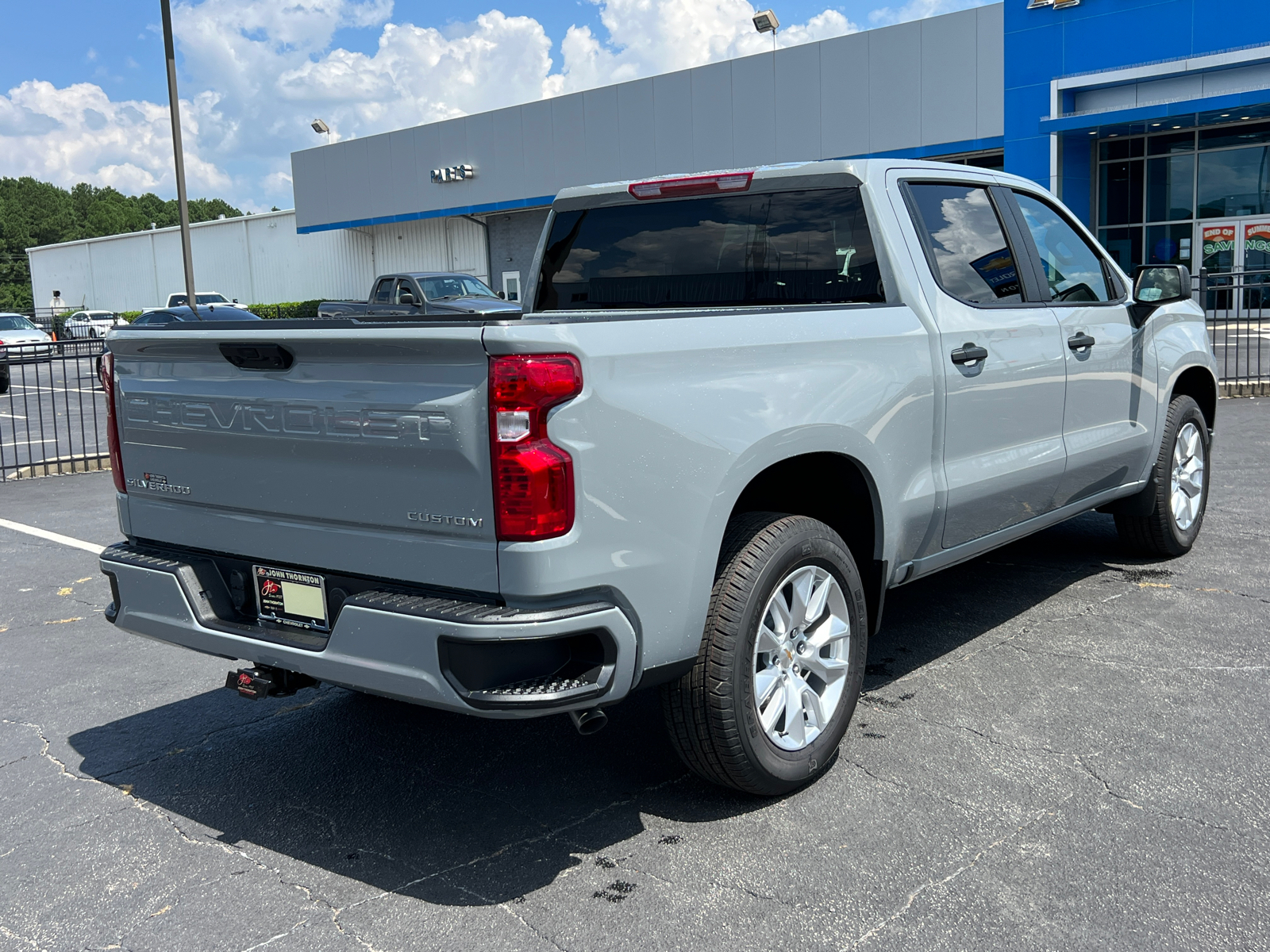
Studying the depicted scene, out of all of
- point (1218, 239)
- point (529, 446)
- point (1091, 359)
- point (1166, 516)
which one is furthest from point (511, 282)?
point (529, 446)

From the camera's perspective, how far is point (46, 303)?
71.9 m

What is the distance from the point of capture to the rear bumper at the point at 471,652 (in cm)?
290

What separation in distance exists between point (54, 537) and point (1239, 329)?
1795cm

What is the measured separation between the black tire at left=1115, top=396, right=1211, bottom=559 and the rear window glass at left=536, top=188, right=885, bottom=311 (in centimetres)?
267

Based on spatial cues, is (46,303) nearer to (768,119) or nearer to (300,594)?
(768,119)

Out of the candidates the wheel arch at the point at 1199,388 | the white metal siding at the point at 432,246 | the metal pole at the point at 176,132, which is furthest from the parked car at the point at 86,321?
the wheel arch at the point at 1199,388

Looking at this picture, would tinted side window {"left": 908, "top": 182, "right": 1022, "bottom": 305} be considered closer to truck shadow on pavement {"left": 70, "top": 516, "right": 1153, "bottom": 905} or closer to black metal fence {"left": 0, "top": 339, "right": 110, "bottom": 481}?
truck shadow on pavement {"left": 70, "top": 516, "right": 1153, "bottom": 905}

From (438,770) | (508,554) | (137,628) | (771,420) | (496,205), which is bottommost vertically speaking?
(438,770)

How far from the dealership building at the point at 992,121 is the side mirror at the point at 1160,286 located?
18434mm

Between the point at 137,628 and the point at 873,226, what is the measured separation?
9.53ft

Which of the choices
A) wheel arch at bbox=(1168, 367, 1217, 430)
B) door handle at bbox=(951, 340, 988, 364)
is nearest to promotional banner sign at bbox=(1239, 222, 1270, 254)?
wheel arch at bbox=(1168, 367, 1217, 430)

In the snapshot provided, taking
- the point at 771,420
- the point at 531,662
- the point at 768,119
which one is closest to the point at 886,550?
the point at 771,420

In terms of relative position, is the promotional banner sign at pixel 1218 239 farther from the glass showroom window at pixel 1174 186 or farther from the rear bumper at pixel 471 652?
the rear bumper at pixel 471 652

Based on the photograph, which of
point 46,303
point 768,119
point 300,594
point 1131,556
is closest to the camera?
point 300,594
